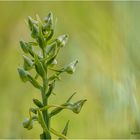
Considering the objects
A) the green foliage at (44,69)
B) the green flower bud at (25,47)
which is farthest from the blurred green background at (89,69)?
the green flower bud at (25,47)

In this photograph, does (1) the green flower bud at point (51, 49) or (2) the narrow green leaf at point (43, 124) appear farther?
(1) the green flower bud at point (51, 49)

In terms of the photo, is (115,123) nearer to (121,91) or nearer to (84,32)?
(121,91)

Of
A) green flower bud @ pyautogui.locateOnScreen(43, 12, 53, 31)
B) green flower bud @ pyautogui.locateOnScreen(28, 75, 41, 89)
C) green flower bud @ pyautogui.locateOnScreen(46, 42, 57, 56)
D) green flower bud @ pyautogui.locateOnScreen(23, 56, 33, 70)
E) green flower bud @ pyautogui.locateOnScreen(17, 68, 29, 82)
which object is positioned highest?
green flower bud @ pyautogui.locateOnScreen(43, 12, 53, 31)

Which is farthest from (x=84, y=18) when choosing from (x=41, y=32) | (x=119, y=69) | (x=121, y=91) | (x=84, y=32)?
(x=41, y=32)

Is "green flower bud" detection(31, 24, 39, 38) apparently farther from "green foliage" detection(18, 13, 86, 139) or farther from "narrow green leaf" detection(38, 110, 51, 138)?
"narrow green leaf" detection(38, 110, 51, 138)

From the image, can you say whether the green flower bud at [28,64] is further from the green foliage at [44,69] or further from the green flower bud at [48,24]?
the green flower bud at [48,24]

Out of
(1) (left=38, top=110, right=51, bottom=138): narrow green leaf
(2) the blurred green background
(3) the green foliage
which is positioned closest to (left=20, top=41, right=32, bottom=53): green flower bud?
(3) the green foliage
